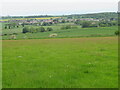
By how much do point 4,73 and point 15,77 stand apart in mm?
1747

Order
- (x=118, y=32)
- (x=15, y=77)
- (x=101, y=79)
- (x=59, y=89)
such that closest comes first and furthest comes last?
(x=59, y=89) < (x=101, y=79) < (x=15, y=77) < (x=118, y=32)

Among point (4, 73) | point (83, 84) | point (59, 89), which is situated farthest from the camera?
point (4, 73)

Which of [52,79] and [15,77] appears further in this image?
[15,77]

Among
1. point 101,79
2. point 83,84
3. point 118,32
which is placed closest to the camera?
point 83,84

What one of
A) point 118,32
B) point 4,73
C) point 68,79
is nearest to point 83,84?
point 68,79

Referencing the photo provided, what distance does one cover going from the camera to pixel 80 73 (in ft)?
44.4

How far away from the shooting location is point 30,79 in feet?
40.9

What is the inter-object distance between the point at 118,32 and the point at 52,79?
226ft

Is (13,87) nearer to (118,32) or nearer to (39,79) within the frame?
(39,79)

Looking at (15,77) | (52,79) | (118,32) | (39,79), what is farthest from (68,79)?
(118,32)

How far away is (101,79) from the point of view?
1208 cm

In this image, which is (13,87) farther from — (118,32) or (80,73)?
(118,32)

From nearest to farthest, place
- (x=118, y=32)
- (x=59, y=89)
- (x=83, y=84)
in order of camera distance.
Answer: (x=59, y=89), (x=83, y=84), (x=118, y=32)

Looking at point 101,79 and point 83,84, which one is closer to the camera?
point 83,84
